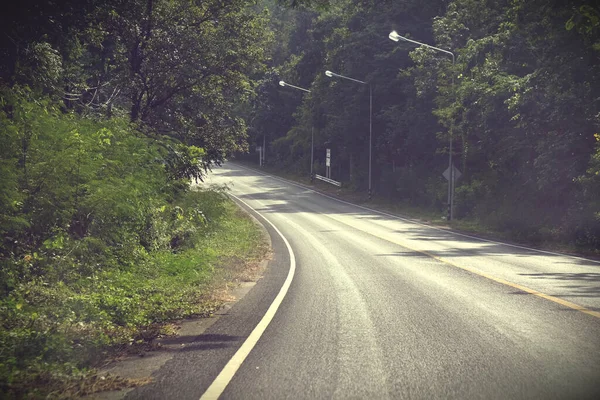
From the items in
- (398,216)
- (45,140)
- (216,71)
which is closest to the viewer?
(45,140)

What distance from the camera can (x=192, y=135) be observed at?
1052 inches

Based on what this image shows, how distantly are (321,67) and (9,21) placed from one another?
4841 cm

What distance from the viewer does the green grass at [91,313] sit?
6082 millimetres

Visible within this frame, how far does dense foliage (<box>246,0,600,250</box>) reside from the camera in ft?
77.5

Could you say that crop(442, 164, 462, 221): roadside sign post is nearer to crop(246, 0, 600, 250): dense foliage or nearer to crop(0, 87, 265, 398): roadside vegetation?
crop(246, 0, 600, 250): dense foliage

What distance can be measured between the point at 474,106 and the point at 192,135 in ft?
46.4

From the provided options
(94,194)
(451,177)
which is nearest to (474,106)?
(451,177)

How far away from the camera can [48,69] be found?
47.5 ft

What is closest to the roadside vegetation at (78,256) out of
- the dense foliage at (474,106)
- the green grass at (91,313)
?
the green grass at (91,313)

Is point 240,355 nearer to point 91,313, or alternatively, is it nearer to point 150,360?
point 150,360

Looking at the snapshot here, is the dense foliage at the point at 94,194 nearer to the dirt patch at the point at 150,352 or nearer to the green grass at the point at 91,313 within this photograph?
the green grass at the point at 91,313

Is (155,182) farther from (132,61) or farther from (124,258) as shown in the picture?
(132,61)

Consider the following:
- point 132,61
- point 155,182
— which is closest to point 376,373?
point 155,182

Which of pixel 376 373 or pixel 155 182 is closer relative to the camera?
pixel 376 373
